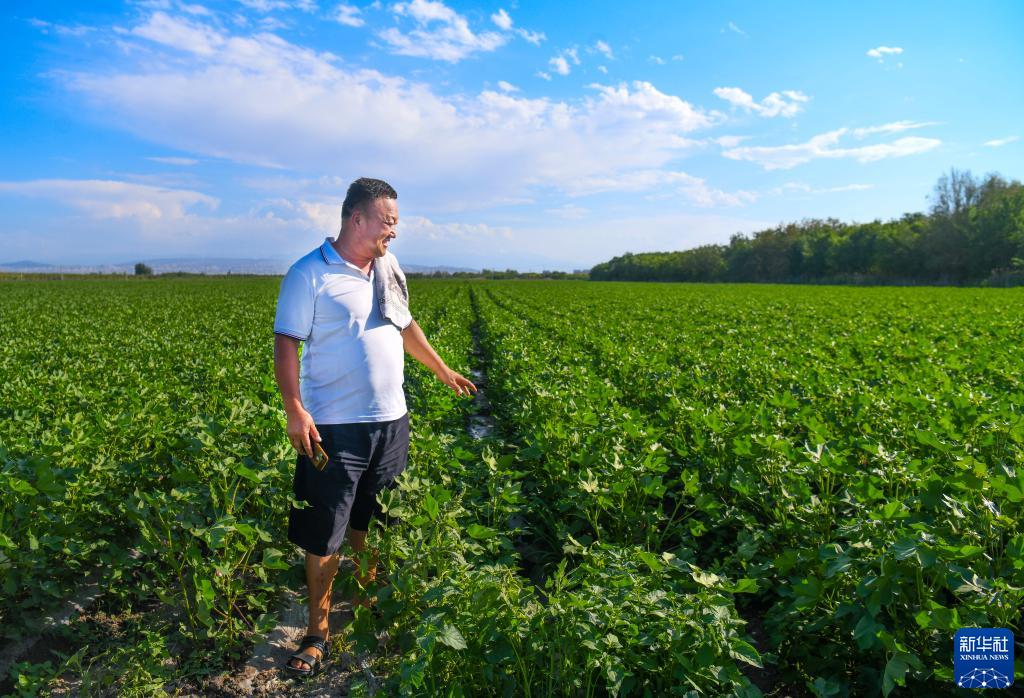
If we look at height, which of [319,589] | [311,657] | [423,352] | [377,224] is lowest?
[311,657]

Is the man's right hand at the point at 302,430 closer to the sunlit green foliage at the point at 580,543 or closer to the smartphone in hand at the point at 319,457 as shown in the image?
the smartphone in hand at the point at 319,457

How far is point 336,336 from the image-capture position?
2.94 meters

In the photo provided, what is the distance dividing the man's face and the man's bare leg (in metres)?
1.61

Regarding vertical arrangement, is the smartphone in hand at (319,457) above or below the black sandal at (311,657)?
above

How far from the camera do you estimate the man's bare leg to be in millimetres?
3039

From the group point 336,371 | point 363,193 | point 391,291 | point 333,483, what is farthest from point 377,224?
point 333,483

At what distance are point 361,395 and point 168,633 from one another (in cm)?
182

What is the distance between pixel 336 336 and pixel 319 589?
1329 mm

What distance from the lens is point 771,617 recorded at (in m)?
2.92

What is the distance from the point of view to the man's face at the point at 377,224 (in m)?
Answer: 2.91

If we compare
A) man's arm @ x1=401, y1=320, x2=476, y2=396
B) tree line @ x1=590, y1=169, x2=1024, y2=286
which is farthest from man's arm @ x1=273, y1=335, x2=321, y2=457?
tree line @ x1=590, y1=169, x2=1024, y2=286

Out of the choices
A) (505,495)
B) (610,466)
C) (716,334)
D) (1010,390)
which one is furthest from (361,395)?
(716,334)

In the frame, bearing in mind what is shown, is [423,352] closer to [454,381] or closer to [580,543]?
[454,381]

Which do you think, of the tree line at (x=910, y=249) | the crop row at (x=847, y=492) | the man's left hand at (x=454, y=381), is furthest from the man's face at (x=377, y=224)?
the tree line at (x=910, y=249)
